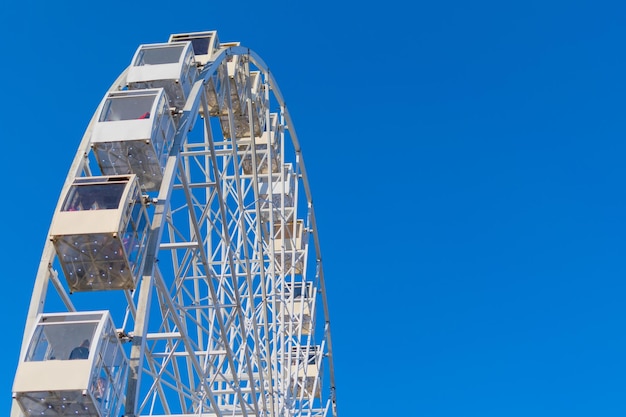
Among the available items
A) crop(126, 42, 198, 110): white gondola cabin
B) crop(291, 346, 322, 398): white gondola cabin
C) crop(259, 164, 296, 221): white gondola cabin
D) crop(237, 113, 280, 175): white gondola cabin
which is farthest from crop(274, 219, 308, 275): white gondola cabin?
crop(126, 42, 198, 110): white gondola cabin

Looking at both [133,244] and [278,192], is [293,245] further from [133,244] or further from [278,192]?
[133,244]

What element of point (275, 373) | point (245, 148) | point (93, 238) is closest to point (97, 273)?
point (93, 238)

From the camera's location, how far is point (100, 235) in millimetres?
15844

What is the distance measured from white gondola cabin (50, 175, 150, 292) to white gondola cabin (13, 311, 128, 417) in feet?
4.00

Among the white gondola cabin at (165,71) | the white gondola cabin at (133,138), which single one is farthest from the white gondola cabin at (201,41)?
the white gondola cabin at (133,138)

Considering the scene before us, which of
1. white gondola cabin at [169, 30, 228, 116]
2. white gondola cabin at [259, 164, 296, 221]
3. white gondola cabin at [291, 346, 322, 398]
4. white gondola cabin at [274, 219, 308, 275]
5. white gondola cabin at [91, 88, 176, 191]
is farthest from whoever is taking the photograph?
white gondola cabin at [291, 346, 322, 398]

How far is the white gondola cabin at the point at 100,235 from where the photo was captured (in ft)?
52.0

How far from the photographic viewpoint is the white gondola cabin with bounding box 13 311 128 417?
14.3m

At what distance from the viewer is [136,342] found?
15320mm

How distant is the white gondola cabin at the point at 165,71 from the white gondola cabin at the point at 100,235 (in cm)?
424

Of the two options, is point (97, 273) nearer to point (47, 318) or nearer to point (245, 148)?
point (47, 318)

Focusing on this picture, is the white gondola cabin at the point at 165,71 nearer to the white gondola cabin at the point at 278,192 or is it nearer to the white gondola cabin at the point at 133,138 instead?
the white gondola cabin at the point at 133,138

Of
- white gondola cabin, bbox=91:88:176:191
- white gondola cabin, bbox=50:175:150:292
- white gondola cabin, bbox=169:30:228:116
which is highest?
white gondola cabin, bbox=169:30:228:116

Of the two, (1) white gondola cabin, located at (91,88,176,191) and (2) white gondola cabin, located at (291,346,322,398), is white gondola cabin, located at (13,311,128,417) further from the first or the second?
(2) white gondola cabin, located at (291,346,322,398)
